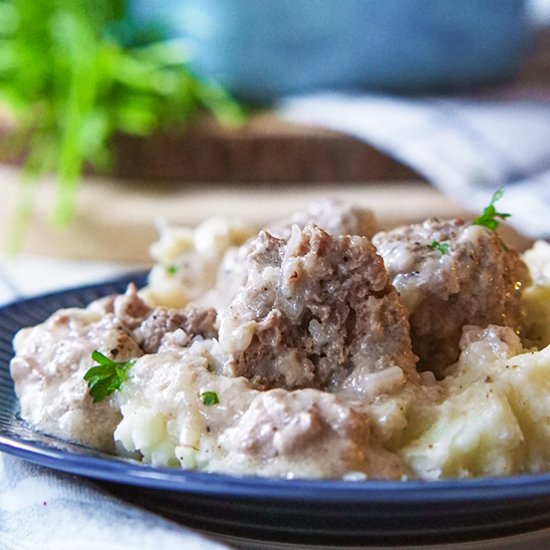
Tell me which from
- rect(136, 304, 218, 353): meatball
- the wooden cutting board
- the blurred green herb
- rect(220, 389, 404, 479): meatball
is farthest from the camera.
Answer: the blurred green herb

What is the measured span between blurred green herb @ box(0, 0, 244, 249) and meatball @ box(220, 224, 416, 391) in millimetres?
3810

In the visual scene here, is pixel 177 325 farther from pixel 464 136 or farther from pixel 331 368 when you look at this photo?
pixel 464 136

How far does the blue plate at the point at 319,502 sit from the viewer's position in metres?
1.75

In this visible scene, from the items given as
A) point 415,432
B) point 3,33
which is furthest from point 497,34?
point 415,432

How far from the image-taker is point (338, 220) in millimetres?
2848

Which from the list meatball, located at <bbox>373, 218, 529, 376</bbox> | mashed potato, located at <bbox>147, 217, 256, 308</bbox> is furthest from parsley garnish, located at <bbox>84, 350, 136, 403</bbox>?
mashed potato, located at <bbox>147, 217, 256, 308</bbox>

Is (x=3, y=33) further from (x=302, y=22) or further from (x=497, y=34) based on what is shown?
(x=497, y=34)

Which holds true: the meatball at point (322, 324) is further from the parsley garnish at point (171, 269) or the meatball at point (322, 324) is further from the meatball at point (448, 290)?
the parsley garnish at point (171, 269)

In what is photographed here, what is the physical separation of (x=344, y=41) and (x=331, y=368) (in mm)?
4286

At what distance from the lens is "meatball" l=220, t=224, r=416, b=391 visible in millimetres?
2168

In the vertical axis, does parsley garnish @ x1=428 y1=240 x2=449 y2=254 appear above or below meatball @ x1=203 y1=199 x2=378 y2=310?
above

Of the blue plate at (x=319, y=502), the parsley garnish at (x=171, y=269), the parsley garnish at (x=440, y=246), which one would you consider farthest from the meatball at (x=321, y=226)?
the blue plate at (x=319, y=502)

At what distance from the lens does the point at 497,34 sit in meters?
6.37

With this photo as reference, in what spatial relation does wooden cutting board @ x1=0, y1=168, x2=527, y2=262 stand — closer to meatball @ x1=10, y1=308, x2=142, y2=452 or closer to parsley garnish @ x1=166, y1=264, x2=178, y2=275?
parsley garnish @ x1=166, y1=264, x2=178, y2=275
